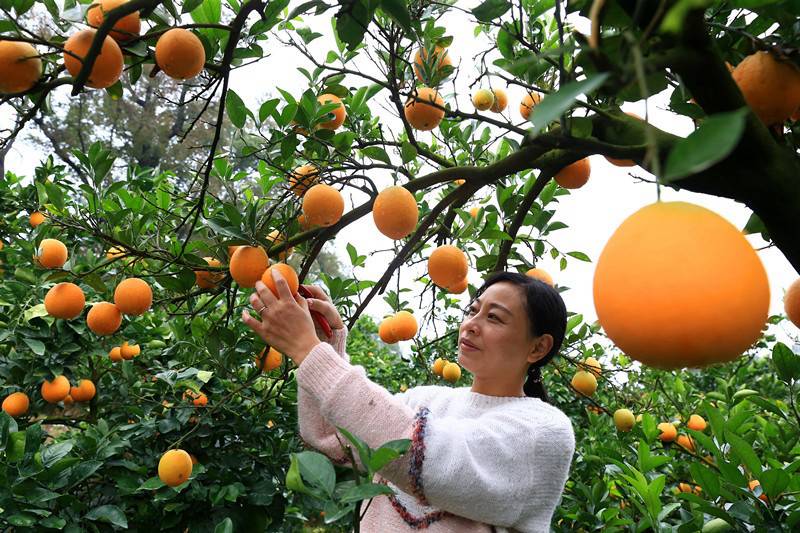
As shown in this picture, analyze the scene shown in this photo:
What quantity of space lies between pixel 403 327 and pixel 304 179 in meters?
0.86

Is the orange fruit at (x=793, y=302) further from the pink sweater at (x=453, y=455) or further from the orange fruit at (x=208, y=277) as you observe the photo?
the orange fruit at (x=208, y=277)

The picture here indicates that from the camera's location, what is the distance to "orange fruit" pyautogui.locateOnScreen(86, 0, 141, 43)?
3.80ft

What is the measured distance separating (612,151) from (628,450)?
5.79 ft

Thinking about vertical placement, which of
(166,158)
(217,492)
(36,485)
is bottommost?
(217,492)

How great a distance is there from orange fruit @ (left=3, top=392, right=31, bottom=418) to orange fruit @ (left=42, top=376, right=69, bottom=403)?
3.0 inches

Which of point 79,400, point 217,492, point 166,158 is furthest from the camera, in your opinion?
point 166,158

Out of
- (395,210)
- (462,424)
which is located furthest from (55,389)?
(462,424)

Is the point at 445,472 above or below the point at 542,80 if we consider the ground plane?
below

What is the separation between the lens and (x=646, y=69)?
53 centimetres

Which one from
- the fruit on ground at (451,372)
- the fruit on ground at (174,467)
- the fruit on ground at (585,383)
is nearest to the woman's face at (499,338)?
the fruit on ground at (585,383)

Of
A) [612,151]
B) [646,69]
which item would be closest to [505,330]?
→ [612,151]

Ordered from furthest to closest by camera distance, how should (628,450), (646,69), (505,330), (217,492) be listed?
(628,450) < (217,492) < (505,330) < (646,69)

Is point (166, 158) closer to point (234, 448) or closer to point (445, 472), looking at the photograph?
point (234, 448)

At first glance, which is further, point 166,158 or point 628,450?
point 166,158
